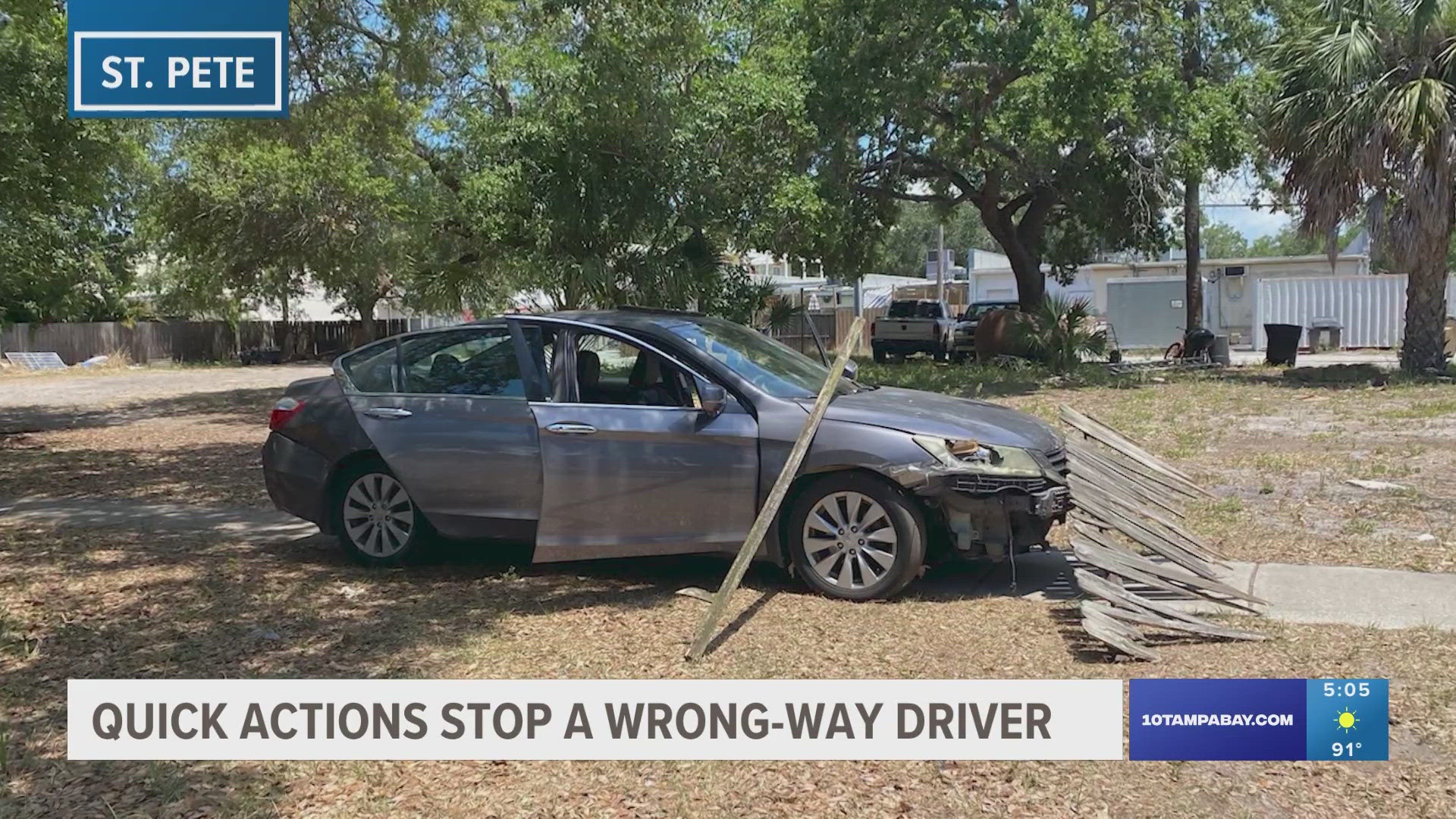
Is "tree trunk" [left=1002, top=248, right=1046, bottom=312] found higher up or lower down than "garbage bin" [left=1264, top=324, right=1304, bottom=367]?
higher up

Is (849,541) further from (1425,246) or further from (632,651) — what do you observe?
(1425,246)

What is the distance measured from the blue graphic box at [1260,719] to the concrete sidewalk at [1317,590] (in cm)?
117

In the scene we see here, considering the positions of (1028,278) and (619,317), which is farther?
(1028,278)

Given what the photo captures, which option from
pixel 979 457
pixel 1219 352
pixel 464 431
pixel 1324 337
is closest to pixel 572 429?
pixel 464 431

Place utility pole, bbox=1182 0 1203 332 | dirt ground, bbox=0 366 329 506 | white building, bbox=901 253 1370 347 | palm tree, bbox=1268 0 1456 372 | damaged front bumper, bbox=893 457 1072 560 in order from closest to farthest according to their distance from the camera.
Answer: damaged front bumper, bbox=893 457 1072 560, dirt ground, bbox=0 366 329 506, palm tree, bbox=1268 0 1456 372, utility pole, bbox=1182 0 1203 332, white building, bbox=901 253 1370 347

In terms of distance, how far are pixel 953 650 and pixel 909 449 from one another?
1096 millimetres

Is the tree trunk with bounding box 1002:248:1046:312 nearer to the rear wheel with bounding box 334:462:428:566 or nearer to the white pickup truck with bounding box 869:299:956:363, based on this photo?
the white pickup truck with bounding box 869:299:956:363

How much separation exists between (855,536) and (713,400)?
1.01 metres

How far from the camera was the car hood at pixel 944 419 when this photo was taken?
5.71 meters

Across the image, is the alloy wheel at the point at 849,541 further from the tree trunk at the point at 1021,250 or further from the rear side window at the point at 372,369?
the tree trunk at the point at 1021,250

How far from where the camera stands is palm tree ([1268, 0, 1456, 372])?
16188 mm

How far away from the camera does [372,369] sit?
682cm

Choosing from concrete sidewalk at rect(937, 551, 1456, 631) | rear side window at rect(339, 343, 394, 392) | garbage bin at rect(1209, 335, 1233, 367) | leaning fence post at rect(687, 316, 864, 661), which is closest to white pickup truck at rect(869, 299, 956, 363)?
garbage bin at rect(1209, 335, 1233, 367)

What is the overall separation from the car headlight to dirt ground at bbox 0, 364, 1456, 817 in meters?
0.70
